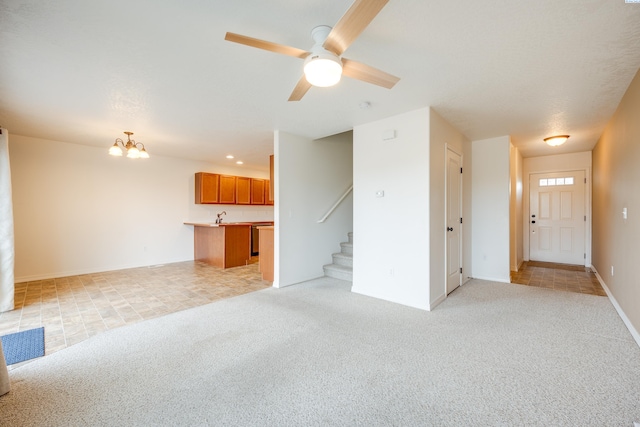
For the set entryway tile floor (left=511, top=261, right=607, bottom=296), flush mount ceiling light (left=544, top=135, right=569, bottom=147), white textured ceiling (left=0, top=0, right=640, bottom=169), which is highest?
white textured ceiling (left=0, top=0, right=640, bottom=169)

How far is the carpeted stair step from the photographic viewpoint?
14.7ft

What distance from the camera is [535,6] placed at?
160 centimetres

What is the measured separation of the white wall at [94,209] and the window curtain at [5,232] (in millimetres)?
1770

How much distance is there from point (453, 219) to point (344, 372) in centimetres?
282

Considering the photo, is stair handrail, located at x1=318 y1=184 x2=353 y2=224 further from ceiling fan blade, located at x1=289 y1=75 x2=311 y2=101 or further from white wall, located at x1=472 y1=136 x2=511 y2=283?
ceiling fan blade, located at x1=289 y1=75 x2=311 y2=101

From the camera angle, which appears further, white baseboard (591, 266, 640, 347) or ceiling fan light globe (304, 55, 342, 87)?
white baseboard (591, 266, 640, 347)

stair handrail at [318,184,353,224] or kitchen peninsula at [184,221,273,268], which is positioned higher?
stair handrail at [318,184,353,224]

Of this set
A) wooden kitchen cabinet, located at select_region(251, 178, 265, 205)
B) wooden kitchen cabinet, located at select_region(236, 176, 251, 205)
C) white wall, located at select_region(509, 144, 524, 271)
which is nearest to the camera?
white wall, located at select_region(509, 144, 524, 271)

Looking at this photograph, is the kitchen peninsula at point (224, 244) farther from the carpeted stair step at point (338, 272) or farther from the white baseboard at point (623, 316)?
the white baseboard at point (623, 316)

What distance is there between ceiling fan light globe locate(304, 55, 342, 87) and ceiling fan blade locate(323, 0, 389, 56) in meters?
0.08

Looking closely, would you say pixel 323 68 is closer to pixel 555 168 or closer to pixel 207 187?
pixel 207 187

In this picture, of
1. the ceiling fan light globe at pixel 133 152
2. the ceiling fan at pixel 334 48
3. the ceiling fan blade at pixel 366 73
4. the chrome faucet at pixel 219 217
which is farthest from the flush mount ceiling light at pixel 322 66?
the chrome faucet at pixel 219 217

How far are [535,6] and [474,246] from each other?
3.90 meters

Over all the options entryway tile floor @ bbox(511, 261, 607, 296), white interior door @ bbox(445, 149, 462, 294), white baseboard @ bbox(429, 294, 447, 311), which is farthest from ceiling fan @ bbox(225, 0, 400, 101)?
entryway tile floor @ bbox(511, 261, 607, 296)
